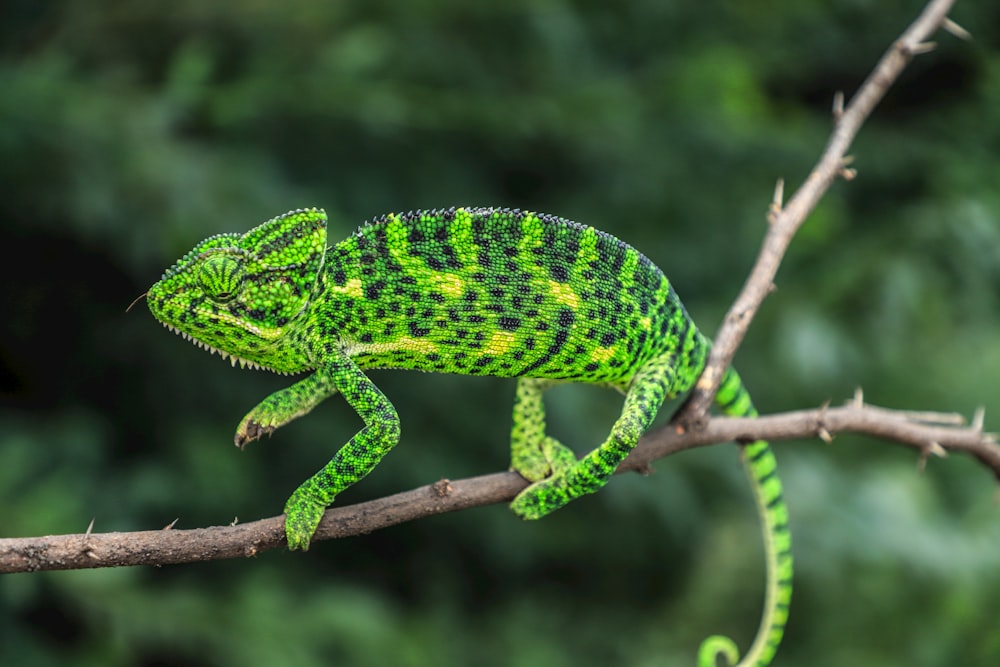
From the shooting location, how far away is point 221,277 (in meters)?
1.80

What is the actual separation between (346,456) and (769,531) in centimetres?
132

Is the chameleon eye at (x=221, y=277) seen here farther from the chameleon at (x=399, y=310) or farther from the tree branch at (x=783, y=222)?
the tree branch at (x=783, y=222)

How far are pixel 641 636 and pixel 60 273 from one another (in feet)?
11.7

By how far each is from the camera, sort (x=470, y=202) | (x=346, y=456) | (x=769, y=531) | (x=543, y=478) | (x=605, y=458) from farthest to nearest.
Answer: (x=470, y=202) < (x=769, y=531) < (x=543, y=478) < (x=605, y=458) < (x=346, y=456)

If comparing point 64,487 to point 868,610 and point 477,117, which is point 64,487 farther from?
point 868,610

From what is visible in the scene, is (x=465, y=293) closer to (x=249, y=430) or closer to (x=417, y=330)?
(x=417, y=330)

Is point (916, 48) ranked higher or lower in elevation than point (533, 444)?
higher

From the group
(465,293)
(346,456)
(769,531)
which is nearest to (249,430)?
(346,456)

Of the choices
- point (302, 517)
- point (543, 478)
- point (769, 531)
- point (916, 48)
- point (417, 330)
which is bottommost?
point (769, 531)

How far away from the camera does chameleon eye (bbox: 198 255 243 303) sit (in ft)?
5.88

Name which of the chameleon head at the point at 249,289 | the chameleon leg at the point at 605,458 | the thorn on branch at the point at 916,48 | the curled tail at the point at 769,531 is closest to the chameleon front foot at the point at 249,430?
the chameleon head at the point at 249,289

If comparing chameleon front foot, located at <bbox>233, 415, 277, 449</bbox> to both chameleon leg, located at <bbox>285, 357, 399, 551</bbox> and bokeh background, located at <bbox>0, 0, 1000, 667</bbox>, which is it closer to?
chameleon leg, located at <bbox>285, 357, 399, 551</bbox>

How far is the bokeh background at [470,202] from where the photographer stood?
3777 millimetres

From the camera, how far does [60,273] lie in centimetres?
429
